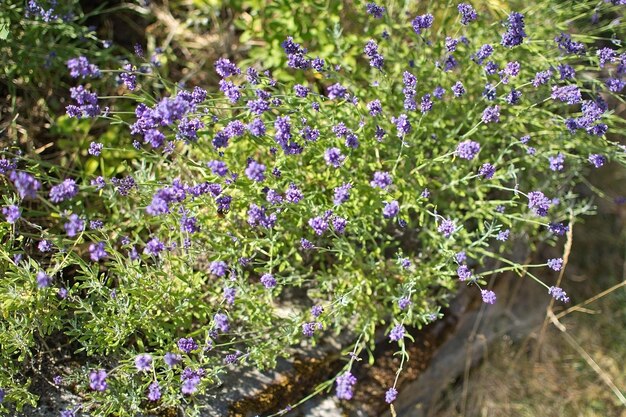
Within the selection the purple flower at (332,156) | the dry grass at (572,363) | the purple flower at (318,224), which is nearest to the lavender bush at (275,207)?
the purple flower at (318,224)

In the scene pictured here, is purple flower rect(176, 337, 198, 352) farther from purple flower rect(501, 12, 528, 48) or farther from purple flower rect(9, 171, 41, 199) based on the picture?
purple flower rect(501, 12, 528, 48)

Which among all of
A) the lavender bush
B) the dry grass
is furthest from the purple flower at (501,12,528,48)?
the dry grass

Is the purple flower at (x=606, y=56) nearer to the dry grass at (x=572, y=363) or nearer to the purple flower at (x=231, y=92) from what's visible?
the purple flower at (x=231, y=92)

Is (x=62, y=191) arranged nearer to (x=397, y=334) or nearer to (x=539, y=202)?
(x=397, y=334)

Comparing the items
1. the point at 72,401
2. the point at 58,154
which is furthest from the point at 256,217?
the point at 58,154

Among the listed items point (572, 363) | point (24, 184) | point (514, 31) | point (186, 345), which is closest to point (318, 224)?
point (186, 345)

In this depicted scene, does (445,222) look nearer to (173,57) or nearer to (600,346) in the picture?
(173,57)

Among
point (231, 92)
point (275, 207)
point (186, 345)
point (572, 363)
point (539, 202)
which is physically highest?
point (231, 92)

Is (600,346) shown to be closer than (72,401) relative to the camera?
No
